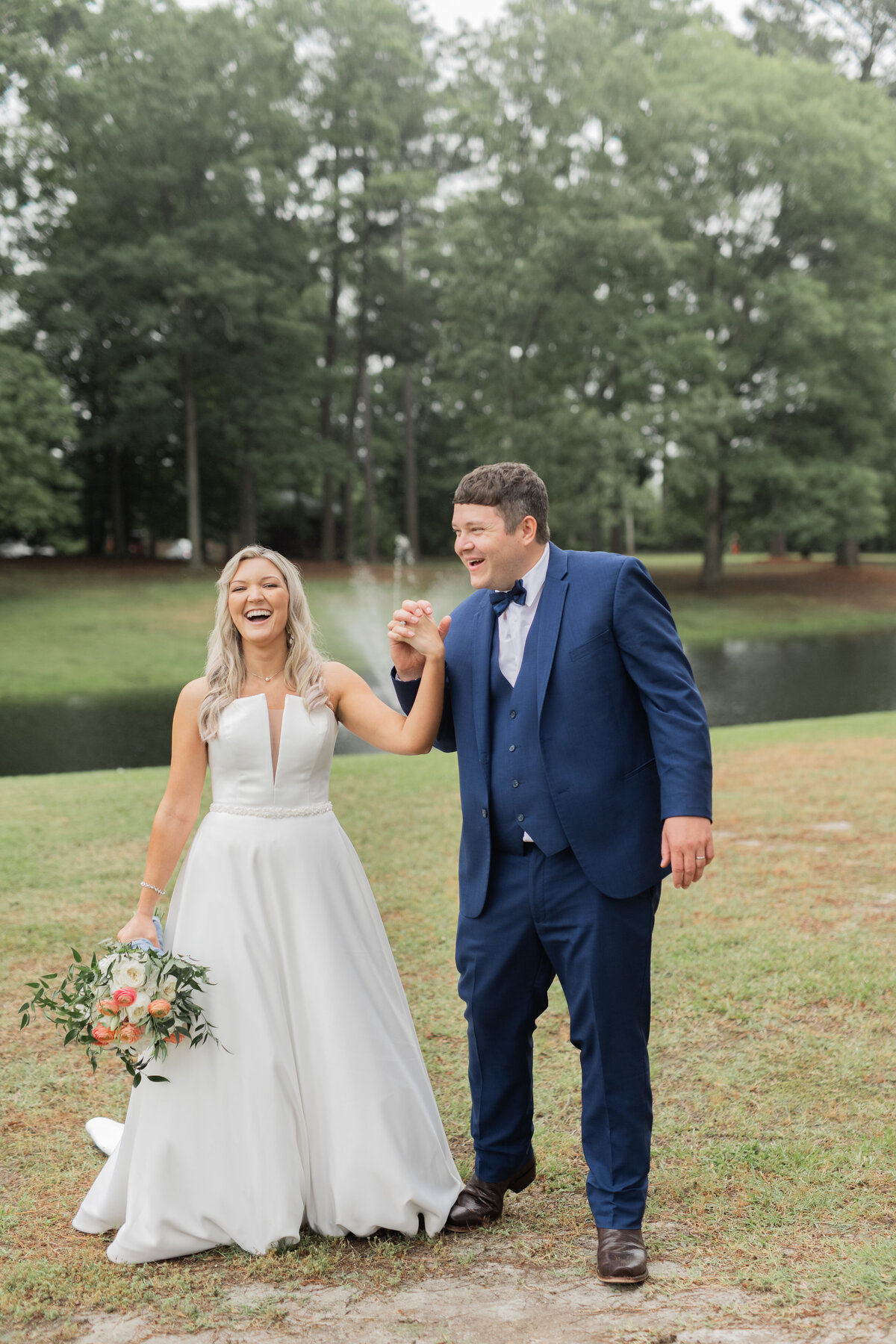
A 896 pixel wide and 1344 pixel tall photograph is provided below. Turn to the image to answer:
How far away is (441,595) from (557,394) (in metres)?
7.10

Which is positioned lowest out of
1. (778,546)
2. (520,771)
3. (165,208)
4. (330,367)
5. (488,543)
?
(520,771)

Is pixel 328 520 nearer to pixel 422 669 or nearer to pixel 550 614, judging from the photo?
pixel 422 669

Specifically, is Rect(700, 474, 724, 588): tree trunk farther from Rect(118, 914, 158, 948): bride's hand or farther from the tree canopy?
Rect(118, 914, 158, 948): bride's hand

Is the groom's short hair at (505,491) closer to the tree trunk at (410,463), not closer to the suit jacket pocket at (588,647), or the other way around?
the suit jacket pocket at (588,647)

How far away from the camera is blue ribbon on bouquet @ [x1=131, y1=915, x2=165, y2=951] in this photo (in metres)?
3.24

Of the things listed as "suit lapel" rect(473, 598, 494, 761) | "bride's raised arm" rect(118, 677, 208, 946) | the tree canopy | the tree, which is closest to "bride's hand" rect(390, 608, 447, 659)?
"suit lapel" rect(473, 598, 494, 761)

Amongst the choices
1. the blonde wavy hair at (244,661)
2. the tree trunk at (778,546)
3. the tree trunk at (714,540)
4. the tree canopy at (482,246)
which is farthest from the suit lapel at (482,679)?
the tree trunk at (778,546)

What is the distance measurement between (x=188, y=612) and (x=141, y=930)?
25217mm

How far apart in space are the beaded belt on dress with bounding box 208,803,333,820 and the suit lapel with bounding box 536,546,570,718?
75 cm

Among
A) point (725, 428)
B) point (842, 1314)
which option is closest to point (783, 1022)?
point (842, 1314)

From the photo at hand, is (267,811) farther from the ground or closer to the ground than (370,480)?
closer to the ground

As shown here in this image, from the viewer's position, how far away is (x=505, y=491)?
3154mm

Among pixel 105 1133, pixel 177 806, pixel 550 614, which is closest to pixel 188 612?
pixel 105 1133

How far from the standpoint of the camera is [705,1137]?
401cm
